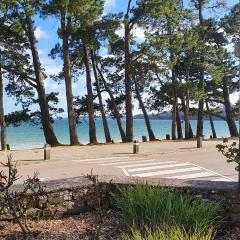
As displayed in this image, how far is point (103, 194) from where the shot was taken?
7469mm

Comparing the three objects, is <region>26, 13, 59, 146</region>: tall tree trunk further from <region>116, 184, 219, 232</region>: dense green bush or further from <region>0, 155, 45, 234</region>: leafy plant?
<region>116, 184, 219, 232</region>: dense green bush

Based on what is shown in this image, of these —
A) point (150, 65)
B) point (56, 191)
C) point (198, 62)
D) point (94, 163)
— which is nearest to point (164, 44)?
point (150, 65)

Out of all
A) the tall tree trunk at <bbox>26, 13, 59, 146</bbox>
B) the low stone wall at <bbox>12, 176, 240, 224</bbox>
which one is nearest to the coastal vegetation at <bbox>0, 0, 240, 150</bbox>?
the tall tree trunk at <bbox>26, 13, 59, 146</bbox>

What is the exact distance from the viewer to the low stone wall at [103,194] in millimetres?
6863

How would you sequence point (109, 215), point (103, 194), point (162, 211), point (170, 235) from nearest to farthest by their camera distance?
point (170, 235) → point (162, 211) → point (109, 215) → point (103, 194)

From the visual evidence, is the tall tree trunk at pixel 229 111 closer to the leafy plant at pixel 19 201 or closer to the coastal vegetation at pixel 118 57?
the coastal vegetation at pixel 118 57

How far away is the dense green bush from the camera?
5.86 m

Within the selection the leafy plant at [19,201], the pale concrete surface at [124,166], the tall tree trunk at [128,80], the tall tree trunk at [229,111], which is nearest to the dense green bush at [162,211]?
the leafy plant at [19,201]

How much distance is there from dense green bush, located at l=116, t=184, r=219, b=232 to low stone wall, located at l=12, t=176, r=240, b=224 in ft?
1.50

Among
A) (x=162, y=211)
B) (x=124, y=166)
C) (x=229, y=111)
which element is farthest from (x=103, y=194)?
(x=229, y=111)

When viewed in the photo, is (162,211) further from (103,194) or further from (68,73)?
(68,73)

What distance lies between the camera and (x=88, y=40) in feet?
111

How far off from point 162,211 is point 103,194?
1.61 metres

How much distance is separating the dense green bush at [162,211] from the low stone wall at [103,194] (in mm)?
457
